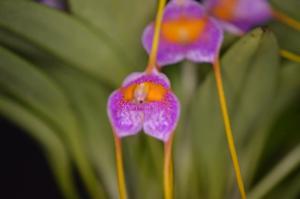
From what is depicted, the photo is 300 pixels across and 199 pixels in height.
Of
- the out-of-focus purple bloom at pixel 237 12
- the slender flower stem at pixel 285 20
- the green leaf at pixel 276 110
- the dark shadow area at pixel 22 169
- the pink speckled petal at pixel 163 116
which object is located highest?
the out-of-focus purple bloom at pixel 237 12

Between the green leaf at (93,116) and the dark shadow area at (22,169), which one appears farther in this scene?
the dark shadow area at (22,169)

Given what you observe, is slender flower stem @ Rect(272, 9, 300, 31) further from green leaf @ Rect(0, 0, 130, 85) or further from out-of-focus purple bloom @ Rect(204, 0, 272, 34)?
green leaf @ Rect(0, 0, 130, 85)

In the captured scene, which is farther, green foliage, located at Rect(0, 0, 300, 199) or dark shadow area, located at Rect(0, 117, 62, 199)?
dark shadow area, located at Rect(0, 117, 62, 199)

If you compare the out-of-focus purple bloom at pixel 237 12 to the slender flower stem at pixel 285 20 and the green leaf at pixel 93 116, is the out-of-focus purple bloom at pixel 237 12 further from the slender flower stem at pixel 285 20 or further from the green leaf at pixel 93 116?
the green leaf at pixel 93 116

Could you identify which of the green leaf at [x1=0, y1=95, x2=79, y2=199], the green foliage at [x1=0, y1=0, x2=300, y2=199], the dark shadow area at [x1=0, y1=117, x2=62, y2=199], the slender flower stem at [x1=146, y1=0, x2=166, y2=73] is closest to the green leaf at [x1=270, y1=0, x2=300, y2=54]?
the green foliage at [x1=0, y1=0, x2=300, y2=199]

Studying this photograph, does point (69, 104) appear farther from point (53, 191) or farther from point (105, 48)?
point (53, 191)

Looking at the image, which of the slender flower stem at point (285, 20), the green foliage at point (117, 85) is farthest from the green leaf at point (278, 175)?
the slender flower stem at point (285, 20)
